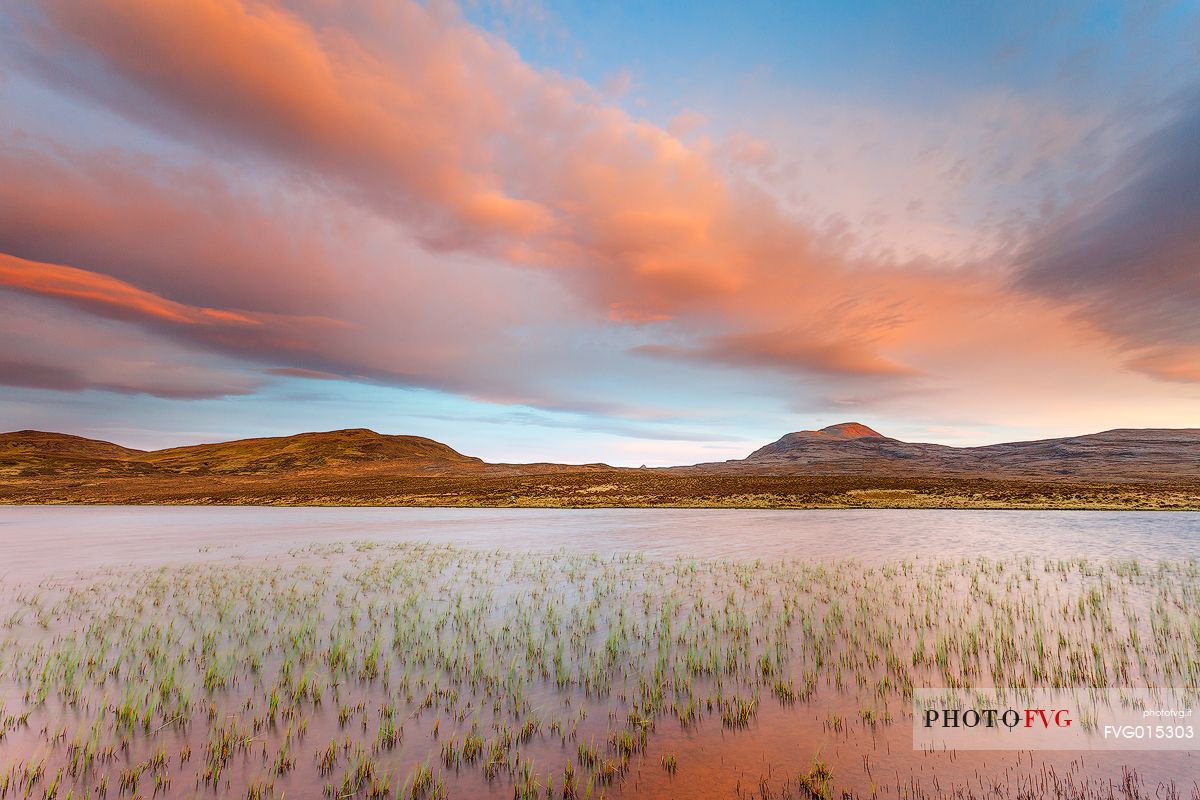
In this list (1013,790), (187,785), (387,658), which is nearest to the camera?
(1013,790)

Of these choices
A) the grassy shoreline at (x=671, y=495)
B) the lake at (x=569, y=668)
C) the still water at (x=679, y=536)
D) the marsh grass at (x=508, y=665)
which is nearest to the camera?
the lake at (x=569, y=668)

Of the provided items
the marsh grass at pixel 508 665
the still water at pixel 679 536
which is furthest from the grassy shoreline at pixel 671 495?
the marsh grass at pixel 508 665

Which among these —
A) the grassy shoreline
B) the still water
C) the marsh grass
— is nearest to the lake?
the marsh grass

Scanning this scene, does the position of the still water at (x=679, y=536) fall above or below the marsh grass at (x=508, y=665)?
below

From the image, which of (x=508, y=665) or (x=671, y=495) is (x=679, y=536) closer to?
(x=508, y=665)

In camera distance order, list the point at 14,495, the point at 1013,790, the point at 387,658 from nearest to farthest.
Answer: the point at 1013,790, the point at 387,658, the point at 14,495

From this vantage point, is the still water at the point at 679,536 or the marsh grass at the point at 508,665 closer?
the marsh grass at the point at 508,665

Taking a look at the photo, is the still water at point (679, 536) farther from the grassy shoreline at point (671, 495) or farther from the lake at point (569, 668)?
the grassy shoreline at point (671, 495)

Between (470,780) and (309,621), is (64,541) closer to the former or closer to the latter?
(309,621)

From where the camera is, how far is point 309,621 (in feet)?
53.8

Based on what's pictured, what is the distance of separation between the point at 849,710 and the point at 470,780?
22.3 ft

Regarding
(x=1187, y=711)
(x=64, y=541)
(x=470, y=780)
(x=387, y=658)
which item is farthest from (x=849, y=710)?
(x=64, y=541)

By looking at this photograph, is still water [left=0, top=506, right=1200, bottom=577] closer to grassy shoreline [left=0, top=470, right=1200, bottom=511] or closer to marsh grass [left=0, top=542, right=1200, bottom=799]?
marsh grass [left=0, top=542, right=1200, bottom=799]

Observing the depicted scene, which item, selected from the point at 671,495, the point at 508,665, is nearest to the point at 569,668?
the point at 508,665
